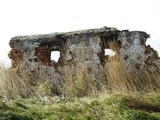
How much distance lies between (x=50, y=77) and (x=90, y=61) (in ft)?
3.68

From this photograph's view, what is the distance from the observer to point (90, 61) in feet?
32.7


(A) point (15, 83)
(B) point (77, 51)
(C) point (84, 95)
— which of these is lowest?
(C) point (84, 95)

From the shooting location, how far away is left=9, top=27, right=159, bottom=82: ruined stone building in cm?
977

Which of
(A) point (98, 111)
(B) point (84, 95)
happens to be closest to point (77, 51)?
(B) point (84, 95)

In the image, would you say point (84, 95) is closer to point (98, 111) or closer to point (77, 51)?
point (77, 51)

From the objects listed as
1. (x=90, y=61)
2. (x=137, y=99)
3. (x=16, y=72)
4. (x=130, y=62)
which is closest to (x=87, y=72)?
(x=90, y=61)

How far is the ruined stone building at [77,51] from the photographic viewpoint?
977 cm

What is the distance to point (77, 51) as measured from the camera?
1016cm

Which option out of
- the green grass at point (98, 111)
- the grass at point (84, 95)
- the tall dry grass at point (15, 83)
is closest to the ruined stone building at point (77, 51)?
the grass at point (84, 95)

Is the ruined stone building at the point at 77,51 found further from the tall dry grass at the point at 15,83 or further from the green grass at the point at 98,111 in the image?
the green grass at the point at 98,111

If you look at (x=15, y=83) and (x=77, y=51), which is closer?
(x=15, y=83)

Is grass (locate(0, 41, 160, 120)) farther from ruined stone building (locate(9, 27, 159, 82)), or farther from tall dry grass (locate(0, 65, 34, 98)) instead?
ruined stone building (locate(9, 27, 159, 82))

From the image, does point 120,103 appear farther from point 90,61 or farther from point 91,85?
point 90,61

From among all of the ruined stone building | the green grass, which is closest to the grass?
the green grass
